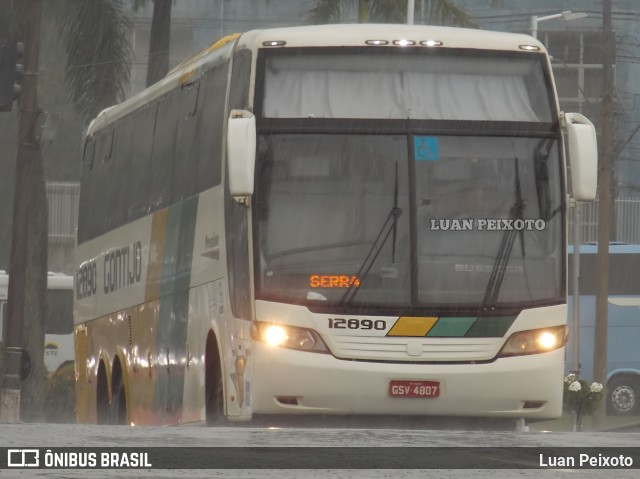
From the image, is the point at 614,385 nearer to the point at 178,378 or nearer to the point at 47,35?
the point at 47,35

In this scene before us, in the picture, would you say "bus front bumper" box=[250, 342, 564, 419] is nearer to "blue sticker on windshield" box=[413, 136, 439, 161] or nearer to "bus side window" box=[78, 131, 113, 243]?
"blue sticker on windshield" box=[413, 136, 439, 161]

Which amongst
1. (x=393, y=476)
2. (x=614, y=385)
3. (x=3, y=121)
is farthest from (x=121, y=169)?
(x=3, y=121)

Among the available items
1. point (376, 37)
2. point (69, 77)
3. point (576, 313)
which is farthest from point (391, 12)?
point (376, 37)

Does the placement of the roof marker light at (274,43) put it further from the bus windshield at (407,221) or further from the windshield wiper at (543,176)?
the windshield wiper at (543,176)

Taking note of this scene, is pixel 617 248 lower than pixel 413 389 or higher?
higher

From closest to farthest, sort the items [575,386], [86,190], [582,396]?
[86,190]
[575,386]
[582,396]

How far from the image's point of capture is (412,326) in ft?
45.0

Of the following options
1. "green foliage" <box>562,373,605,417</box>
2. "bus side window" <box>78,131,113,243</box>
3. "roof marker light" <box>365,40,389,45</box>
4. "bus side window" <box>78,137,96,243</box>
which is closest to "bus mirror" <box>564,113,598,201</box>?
"roof marker light" <box>365,40,389,45</box>

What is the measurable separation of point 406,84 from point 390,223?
1.32m

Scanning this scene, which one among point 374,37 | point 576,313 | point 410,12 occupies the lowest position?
point 576,313

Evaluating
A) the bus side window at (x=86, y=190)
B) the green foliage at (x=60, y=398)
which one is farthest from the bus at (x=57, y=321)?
the bus side window at (x=86, y=190)

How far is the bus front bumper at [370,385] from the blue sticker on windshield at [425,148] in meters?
1.71

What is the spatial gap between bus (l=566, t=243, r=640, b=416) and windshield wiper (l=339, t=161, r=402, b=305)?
29421 millimetres

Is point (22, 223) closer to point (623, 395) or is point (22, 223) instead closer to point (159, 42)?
point (159, 42)
